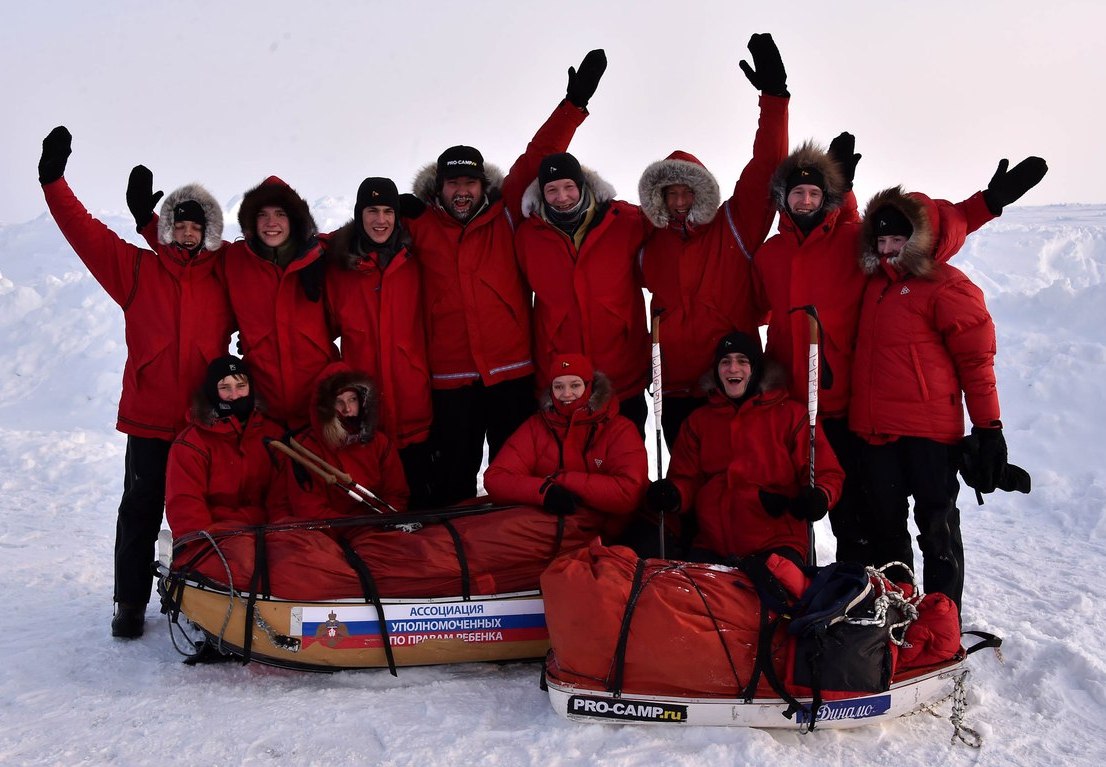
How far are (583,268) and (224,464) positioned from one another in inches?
78.4

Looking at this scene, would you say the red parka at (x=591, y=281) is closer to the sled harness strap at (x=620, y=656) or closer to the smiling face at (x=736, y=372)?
the smiling face at (x=736, y=372)

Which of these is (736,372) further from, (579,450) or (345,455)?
(345,455)

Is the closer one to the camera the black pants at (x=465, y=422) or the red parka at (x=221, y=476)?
the red parka at (x=221, y=476)

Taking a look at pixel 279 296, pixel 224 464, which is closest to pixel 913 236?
pixel 279 296

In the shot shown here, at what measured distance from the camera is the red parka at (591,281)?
4.43 m

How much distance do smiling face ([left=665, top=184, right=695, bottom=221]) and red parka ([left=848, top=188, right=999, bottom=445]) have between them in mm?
857

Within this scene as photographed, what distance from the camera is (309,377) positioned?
Result: 178 inches

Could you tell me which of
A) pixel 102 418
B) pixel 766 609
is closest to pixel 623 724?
pixel 766 609

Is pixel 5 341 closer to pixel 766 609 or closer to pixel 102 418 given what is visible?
pixel 102 418

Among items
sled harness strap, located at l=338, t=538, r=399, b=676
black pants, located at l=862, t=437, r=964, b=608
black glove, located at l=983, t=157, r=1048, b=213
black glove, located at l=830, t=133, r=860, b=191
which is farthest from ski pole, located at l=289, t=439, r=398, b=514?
black glove, located at l=983, t=157, r=1048, b=213

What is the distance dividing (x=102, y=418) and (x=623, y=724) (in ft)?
24.8

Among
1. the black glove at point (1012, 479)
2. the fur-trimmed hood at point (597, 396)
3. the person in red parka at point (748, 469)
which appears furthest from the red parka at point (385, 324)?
the black glove at point (1012, 479)

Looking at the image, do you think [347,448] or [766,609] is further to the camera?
[347,448]

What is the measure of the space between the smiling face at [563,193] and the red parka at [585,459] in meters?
0.88
